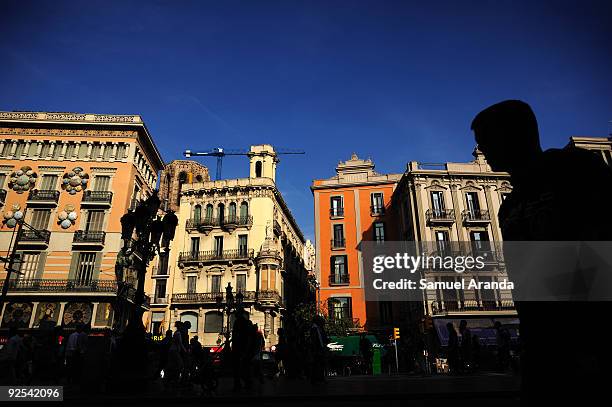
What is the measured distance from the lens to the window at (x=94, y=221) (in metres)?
29.6

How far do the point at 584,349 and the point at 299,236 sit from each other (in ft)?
175

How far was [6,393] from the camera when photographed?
17.4 ft

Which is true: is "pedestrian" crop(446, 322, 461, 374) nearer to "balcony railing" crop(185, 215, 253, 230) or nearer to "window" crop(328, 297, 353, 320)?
"window" crop(328, 297, 353, 320)

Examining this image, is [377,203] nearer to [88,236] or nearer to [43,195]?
[88,236]

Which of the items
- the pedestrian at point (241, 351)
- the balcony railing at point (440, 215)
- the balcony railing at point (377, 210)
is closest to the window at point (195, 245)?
the balcony railing at point (377, 210)

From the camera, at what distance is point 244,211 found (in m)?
37.2

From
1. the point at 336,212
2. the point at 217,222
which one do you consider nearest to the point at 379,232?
the point at 336,212

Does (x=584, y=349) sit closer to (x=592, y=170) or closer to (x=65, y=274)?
(x=592, y=170)

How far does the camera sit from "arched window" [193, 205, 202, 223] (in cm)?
3756

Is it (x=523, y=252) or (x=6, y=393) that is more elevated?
(x=523, y=252)

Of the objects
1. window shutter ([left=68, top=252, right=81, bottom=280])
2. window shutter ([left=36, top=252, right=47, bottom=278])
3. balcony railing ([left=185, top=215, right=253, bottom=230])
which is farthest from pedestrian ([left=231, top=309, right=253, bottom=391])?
balcony railing ([left=185, top=215, right=253, bottom=230])

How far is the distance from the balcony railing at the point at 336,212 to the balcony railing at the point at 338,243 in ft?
7.60

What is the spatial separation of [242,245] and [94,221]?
12833 millimetres

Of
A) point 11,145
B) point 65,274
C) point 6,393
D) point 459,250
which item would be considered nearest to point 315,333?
point 6,393
